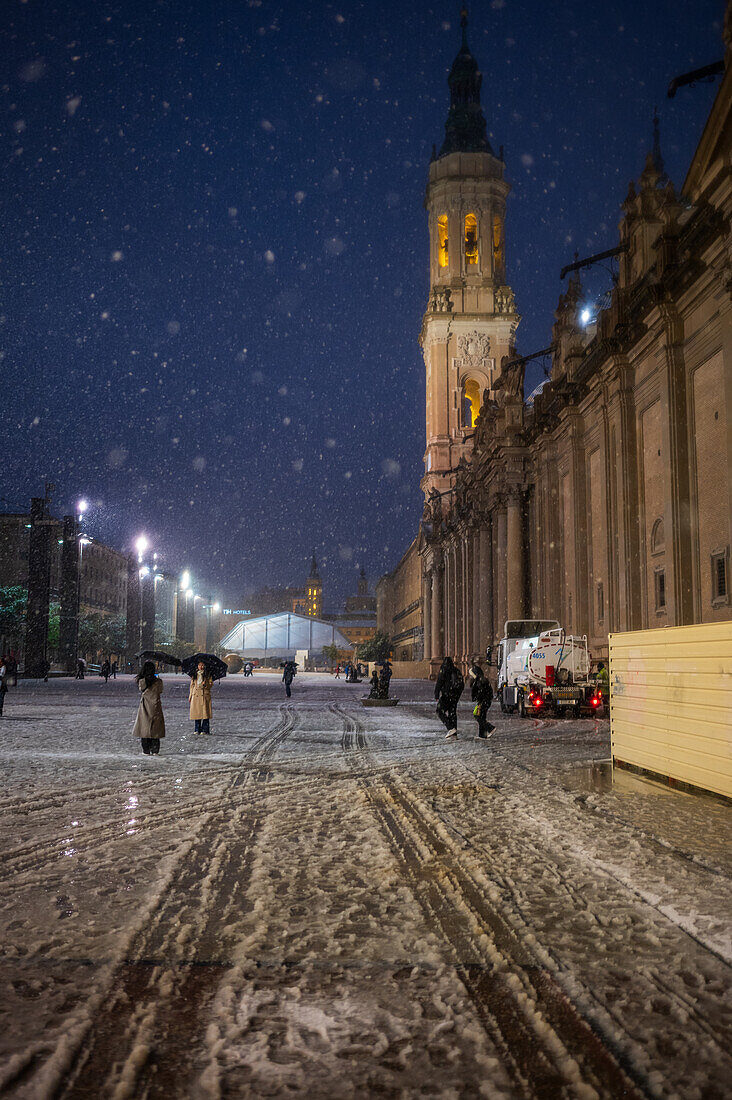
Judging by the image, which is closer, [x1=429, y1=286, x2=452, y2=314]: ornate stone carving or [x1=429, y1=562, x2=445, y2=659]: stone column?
[x1=429, y1=562, x2=445, y2=659]: stone column

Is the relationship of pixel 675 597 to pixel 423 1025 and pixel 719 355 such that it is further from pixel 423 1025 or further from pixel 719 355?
pixel 423 1025

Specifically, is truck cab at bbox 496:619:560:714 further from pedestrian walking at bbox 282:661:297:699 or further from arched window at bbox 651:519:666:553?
pedestrian walking at bbox 282:661:297:699

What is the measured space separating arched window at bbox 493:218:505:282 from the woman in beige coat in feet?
255

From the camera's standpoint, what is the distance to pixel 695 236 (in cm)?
2291

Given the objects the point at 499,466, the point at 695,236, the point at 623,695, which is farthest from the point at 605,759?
the point at 499,466

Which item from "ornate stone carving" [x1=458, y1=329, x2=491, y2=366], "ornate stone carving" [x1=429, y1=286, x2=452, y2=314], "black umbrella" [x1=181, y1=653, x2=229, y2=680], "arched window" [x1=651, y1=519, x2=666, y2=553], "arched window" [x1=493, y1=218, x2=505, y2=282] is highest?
"arched window" [x1=493, y1=218, x2=505, y2=282]

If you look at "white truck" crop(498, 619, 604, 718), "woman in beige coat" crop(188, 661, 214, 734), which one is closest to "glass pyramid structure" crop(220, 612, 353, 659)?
"white truck" crop(498, 619, 604, 718)

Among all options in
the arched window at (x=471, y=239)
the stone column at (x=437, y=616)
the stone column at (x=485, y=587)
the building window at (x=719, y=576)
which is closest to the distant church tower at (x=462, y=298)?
the arched window at (x=471, y=239)

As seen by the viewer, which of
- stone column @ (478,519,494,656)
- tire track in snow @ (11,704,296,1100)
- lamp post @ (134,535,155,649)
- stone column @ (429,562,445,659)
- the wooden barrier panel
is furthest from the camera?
lamp post @ (134,535,155,649)

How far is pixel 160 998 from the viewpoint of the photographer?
389cm

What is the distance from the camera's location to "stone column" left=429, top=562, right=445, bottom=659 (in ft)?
232

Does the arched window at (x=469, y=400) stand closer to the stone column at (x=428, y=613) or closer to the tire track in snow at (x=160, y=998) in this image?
the stone column at (x=428, y=613)

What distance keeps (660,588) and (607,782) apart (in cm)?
1697

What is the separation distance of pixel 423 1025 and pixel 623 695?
32.3ft
